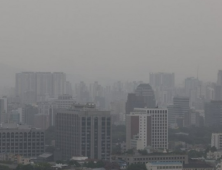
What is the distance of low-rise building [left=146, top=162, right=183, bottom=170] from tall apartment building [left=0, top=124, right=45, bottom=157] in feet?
18.3

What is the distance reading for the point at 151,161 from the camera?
23.3m

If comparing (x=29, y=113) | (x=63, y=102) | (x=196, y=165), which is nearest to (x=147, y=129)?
(x=196, y=165)

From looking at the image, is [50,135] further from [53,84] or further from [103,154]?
[53,84]

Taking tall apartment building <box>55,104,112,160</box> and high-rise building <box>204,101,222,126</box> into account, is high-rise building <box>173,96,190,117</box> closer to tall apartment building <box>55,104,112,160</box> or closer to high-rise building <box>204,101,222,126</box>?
high-rise building <box>204,101,222,126</box>

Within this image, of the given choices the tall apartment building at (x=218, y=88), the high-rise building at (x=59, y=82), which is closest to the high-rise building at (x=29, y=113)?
the high-rise building at (x=59, y=82)

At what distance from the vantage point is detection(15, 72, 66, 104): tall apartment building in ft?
181

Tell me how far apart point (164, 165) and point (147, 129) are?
9.21 metres

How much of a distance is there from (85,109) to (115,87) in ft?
102

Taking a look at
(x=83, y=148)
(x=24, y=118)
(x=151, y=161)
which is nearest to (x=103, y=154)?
(x=83, y=148)

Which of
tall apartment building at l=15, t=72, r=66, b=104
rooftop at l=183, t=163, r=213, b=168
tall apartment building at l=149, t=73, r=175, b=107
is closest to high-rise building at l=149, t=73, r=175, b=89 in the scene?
tall apartment building at l=149, t=73, r=175, b=107

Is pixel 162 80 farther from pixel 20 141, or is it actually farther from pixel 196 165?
pixel 196 165

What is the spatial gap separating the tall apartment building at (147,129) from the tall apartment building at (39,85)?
75.5 feet

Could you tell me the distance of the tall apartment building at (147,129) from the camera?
1188 inches

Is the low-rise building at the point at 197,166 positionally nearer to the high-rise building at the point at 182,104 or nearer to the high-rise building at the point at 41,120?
the high-rise building at the point at 41,120
